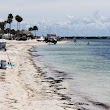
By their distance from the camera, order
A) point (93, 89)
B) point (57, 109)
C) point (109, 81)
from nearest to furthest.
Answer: point (57, 109) → point (93, 89) → point (109, 81)

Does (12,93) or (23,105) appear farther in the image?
(12,93)

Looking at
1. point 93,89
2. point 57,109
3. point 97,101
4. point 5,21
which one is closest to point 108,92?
point 93,89

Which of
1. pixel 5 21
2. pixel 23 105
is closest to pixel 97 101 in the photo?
pixel 23 105

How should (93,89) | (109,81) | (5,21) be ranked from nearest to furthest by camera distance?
(93,89) < (109,81) < (5,21)

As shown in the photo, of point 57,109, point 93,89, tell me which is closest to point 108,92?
point 93,89

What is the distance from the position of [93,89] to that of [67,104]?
6267 millimetres

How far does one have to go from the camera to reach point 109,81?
2739cm

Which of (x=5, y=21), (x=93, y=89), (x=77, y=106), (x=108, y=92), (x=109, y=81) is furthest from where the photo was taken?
(x=5, y=21)

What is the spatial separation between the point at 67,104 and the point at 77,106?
0.59 meters

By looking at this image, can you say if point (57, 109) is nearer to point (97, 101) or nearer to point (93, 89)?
point (97, 101)

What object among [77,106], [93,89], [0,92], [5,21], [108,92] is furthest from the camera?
[5,21]

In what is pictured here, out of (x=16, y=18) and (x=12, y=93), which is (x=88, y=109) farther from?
(x=16, y=18)

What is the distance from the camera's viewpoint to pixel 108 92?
71.9 feet

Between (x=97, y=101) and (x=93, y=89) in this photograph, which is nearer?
(x=97, y=101)
